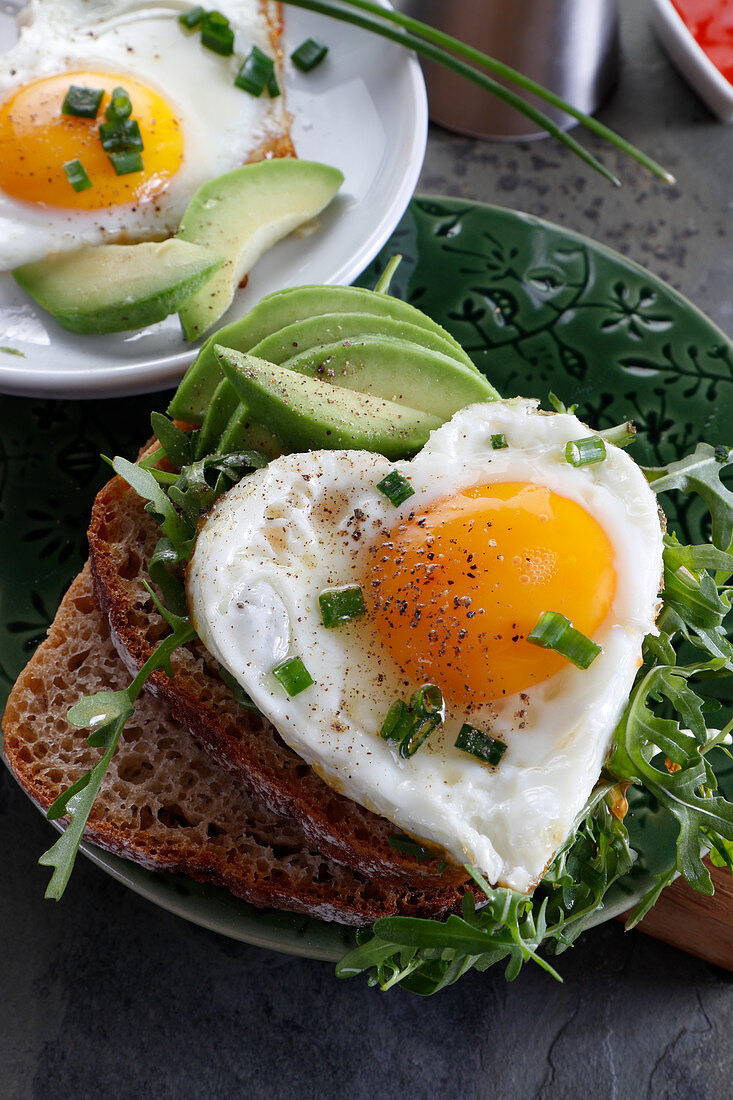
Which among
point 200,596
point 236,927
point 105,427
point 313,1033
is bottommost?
point 313,1033

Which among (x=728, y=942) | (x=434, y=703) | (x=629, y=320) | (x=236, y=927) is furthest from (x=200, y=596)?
(x=629, y=320)

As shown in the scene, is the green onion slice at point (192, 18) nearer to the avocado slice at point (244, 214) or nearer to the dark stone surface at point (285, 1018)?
the avocado slice at point (244, 214)

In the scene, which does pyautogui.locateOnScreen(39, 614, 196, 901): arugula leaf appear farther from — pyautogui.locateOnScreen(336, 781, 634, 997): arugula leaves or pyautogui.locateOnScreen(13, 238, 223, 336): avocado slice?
pyautogui.locateOnScreen(13, 238, 223, 336): avocado slice

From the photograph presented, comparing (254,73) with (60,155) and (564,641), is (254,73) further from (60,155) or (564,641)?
(564,641)

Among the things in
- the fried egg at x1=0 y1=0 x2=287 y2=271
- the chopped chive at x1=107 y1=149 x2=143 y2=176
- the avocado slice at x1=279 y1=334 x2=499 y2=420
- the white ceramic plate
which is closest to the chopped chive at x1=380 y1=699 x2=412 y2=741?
the avocado slice at x1=279 y1=334 x2=499 y2=420

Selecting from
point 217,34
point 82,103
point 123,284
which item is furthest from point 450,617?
point 217,34

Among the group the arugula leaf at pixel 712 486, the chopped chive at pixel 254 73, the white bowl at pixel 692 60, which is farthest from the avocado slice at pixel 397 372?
the white bowl at pixel 692 60

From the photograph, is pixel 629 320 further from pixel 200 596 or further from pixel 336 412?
pixel 200 596
